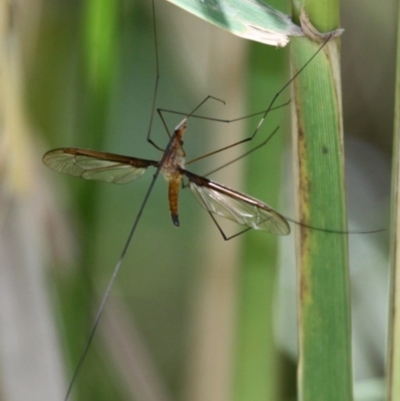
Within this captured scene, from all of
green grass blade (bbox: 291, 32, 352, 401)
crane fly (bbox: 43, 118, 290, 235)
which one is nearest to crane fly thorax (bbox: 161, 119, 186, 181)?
crane fly (bbox: 43, 118, 290, 235)

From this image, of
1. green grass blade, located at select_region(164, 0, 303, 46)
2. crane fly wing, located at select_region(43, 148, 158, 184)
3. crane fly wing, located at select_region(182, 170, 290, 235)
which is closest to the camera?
green grass blade, located at select_region(164, 0, 303, 46)

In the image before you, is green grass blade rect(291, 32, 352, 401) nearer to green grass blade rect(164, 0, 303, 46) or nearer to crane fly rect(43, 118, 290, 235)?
green grass blade rect(164, 0, 303, 46)

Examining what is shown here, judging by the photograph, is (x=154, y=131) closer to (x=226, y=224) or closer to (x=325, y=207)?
(x=226, y=224)

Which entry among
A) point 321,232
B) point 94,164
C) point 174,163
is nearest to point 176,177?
point 174,163

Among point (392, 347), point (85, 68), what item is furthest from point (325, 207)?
point (85, 68)

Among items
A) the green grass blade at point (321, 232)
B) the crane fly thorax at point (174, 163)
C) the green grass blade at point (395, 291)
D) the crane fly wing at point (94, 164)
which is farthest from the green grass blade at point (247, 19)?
the crane fly thorax at point (174, 163)

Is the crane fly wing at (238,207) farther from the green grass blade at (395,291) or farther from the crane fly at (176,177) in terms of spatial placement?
the green grass blade at (395,291)
